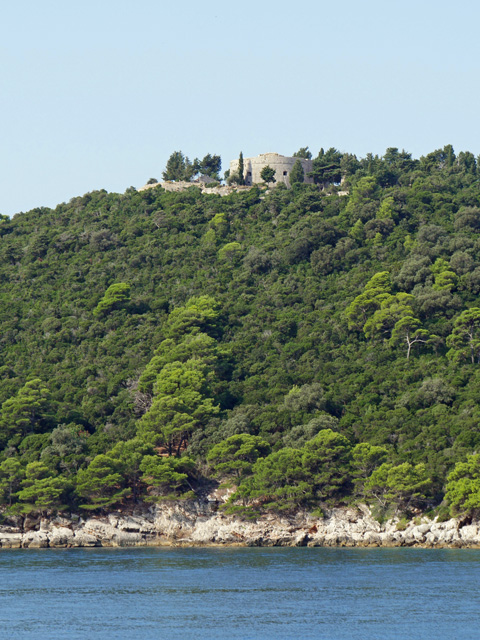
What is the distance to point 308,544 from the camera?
63.0 metres

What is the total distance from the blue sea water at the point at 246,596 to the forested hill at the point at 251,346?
8937 mm

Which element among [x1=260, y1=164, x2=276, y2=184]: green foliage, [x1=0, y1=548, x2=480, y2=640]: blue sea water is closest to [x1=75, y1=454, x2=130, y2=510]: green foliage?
[x1=0, y1=548, x2=480, y2=640]: blue sea water

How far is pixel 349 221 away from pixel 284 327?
21.0 metres

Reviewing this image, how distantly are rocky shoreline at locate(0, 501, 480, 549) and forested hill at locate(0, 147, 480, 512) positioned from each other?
4.49 ft

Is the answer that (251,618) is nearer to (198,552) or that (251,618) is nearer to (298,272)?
(198,552)

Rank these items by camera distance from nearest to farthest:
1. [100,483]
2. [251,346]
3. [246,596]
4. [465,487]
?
[246,596] < [465,487] < [100,483] < [251,346]

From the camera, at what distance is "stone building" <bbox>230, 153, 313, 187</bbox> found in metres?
125

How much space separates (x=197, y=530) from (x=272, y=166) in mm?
69037

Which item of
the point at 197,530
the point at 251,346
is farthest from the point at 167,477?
the point at 251,346

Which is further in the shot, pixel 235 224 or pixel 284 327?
pixel 235 224

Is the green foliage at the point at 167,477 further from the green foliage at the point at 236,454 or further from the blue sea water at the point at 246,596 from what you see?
the blue sea water at the point at 246,596

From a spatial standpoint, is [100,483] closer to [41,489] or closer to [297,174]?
[41,489]

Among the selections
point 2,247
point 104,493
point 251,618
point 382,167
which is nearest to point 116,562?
point 104,493

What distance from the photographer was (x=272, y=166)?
410 ft
